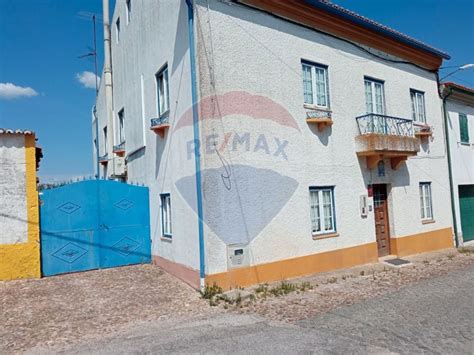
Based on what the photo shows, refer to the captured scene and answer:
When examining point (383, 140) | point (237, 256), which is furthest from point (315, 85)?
point (237, 256)

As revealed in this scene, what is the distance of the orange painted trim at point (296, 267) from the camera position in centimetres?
742

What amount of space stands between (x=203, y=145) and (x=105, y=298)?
359cm

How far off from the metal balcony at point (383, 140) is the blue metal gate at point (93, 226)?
20.3 ft

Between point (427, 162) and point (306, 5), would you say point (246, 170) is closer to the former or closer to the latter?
point (306, 5)

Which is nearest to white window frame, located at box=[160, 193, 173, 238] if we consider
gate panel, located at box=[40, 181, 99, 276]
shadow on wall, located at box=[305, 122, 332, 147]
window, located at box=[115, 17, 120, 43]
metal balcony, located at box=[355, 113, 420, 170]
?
gate panel, located at box=[40, 181, 99, 276]

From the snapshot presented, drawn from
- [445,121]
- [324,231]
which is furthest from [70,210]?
[445,121]

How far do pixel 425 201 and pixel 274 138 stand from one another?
279 inches

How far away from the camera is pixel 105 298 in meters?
7.20

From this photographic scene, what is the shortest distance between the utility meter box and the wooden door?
5.07 meters

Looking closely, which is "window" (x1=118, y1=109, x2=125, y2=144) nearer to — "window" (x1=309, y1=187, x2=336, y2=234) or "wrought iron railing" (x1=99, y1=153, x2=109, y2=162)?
"wrought iron railing" (x1=99, y1=153, x2=109, y2=162)

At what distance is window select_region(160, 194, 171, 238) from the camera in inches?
358

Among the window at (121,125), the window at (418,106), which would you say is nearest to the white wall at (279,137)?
the window at (418,106)

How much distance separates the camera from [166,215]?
934 centimetres

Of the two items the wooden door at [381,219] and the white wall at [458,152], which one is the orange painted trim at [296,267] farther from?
the white wall at [458,152]
